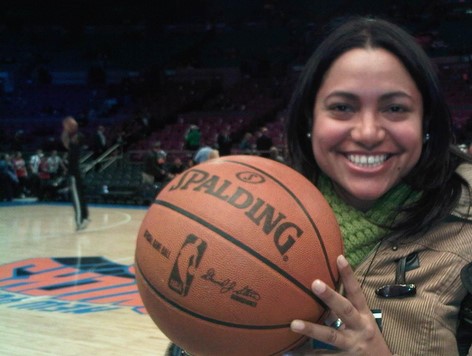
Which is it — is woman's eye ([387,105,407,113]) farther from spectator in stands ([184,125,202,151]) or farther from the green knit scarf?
spectator in stands ([184,125,202,151])

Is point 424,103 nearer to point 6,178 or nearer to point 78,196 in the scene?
point 78,196

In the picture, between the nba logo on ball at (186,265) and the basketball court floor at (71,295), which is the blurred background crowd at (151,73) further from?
the nba logo on ball at (186,265)

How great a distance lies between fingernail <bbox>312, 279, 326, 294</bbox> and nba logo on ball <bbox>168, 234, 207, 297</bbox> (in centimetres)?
21

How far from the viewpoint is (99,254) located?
20.4ft

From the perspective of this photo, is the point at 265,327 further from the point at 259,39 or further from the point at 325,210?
the point at 259,39

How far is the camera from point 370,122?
1365mm

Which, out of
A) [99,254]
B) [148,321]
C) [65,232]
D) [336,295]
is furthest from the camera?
[65,232]

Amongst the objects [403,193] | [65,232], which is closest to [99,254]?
[65,232]

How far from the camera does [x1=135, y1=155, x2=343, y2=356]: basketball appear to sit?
47.0 inches

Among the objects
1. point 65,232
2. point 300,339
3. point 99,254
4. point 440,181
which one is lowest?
point 65,232

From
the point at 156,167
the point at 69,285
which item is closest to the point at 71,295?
the point at 69,285

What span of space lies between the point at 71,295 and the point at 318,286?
3588 mm

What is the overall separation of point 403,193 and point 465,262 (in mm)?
210
